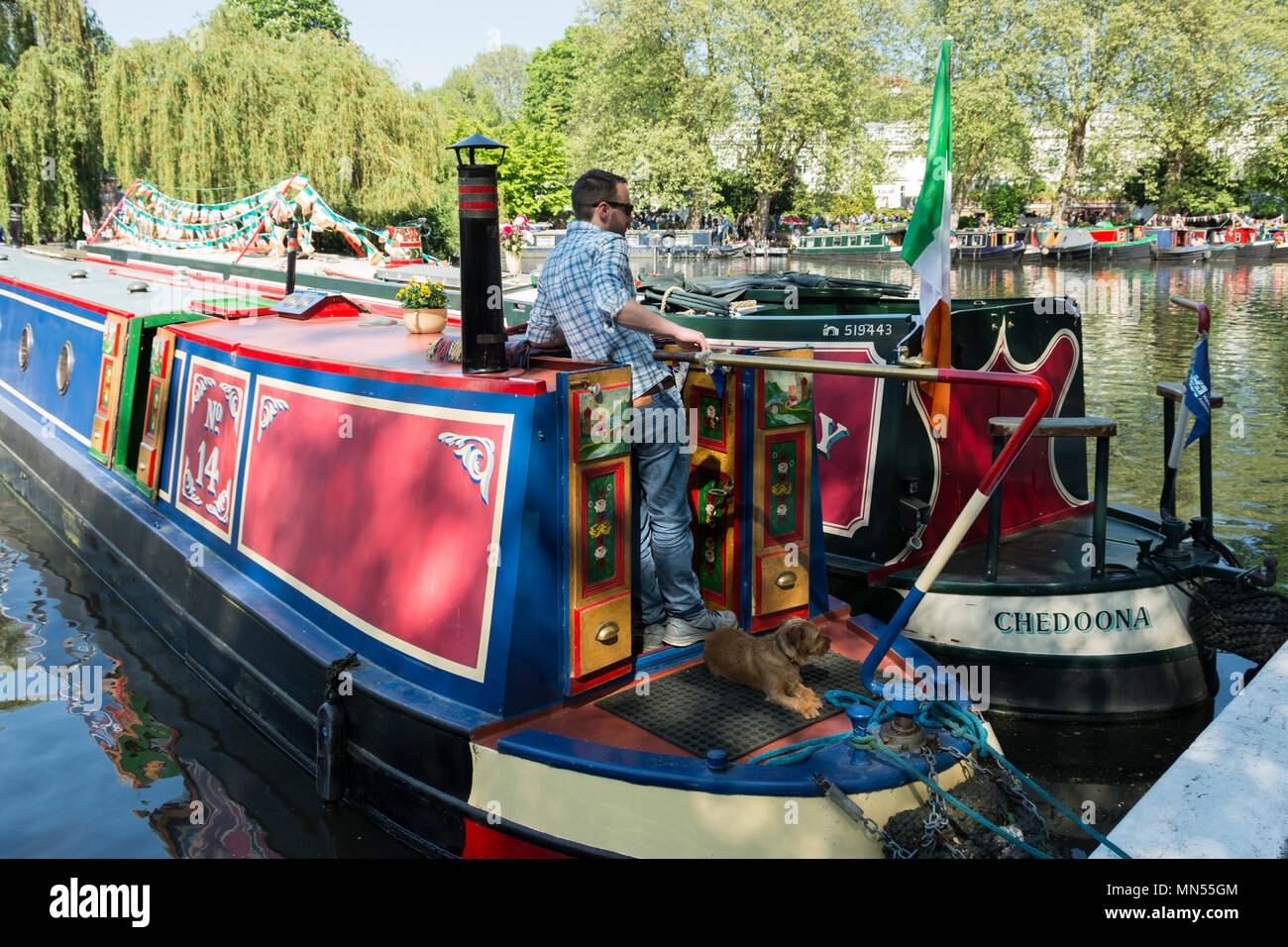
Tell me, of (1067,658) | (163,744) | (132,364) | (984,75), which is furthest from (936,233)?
(984,75)

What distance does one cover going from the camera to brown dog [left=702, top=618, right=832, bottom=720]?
420 centimetres

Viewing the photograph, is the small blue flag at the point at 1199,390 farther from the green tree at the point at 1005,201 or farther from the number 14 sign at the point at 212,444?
the green tree at the point at 1005,201

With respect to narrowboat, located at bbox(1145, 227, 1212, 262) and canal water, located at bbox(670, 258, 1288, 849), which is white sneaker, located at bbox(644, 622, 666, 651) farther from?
narrowboat, located at bbox(1145, 227, 1212, 262)

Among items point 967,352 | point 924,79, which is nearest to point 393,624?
point 967,352

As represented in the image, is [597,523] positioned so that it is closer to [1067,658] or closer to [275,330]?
[1067,658]

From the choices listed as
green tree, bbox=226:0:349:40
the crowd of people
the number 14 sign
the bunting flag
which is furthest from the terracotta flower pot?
green tree, bbox=226:0:349:40

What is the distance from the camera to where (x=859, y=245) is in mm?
44094

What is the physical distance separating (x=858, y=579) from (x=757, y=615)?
1.96 metres

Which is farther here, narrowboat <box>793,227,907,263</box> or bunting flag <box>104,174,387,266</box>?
narrowboat <box>793,227,907,263</box>

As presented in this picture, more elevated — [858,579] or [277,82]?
[277,82]

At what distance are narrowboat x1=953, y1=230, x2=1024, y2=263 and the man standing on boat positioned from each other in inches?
1512

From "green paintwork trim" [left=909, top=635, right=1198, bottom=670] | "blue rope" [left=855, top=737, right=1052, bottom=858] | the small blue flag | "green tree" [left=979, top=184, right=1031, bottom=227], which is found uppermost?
"green tree" [left=979, top=184, right=1031, bottom=227]

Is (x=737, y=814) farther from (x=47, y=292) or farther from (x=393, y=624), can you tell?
(x=47, y=292)
